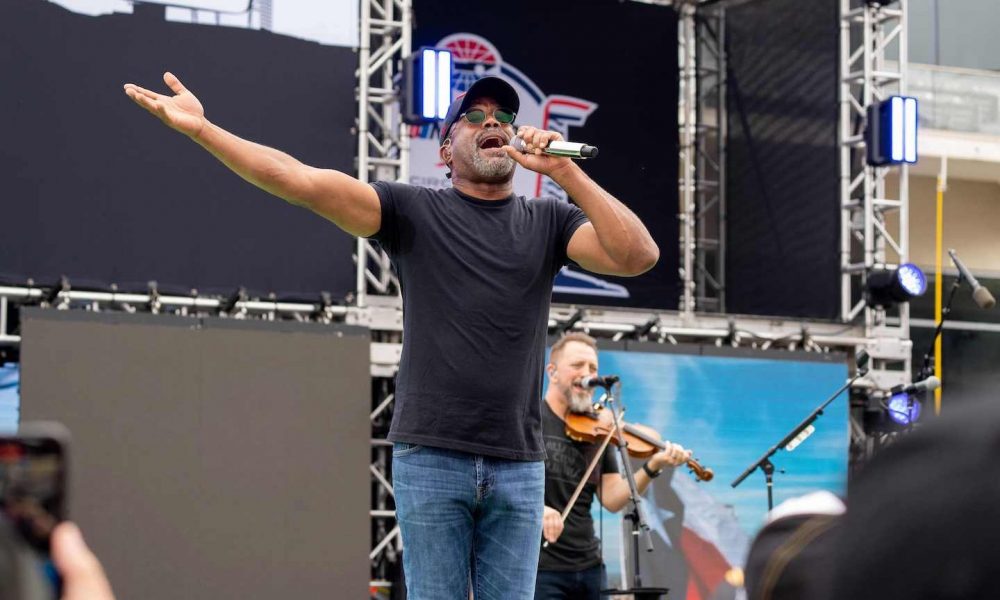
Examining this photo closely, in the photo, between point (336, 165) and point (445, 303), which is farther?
point (336, 165)

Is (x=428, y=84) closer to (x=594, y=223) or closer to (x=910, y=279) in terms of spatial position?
(x=910, y=279)

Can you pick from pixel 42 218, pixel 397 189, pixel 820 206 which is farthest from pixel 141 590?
pixel 820 206

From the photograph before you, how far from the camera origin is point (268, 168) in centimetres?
321

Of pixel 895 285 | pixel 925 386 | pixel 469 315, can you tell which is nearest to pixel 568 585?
pixel 469 315

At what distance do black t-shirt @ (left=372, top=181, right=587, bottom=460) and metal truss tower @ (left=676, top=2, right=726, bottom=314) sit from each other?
883cm

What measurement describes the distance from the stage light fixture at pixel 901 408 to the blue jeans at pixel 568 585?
4436mm

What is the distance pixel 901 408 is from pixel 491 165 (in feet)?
24.6

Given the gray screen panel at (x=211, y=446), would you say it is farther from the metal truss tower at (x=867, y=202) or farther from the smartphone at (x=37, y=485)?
the smartphone at (x=37, y=485)

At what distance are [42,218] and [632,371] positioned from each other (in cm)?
405

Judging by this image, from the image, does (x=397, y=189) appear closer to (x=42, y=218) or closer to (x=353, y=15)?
(x=42, y=218)

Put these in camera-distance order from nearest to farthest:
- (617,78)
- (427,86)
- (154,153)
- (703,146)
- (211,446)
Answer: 1. (211,446)
2. (154,153)
3. (427,86)
4. (617,78)
5. (703,146)

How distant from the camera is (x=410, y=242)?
338cm

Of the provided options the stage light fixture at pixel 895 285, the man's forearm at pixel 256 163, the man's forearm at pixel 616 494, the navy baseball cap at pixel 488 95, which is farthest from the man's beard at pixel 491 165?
→ the stage light fixture at pixel 895 285

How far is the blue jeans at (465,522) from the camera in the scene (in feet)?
10.7
